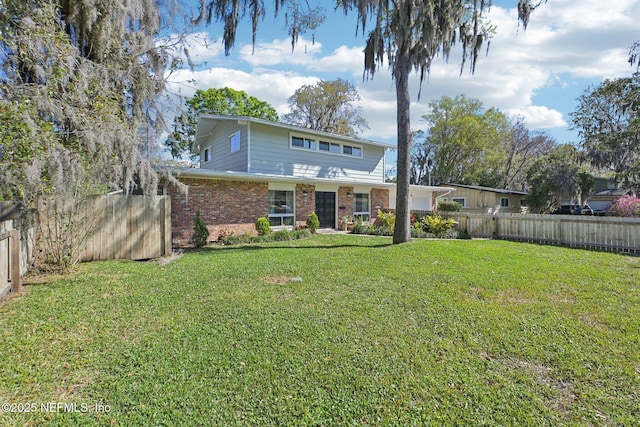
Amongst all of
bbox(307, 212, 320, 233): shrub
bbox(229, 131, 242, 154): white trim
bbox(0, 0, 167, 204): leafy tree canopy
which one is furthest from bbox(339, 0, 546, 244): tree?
bbox(0, 0, 167, 204): leafy tree canopy

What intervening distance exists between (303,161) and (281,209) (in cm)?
282

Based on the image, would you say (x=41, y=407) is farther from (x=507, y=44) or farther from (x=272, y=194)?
(x=507, y=44)

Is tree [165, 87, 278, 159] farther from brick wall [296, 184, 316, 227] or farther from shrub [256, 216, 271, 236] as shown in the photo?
shrub [256, 216, 271, 236]

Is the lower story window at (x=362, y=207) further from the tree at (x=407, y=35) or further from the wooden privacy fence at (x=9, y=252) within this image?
the wooden privacy fence at (x=9, y=252)

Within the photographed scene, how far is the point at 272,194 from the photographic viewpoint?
40.7ft

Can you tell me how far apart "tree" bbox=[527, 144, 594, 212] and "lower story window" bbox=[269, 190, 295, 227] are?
20.1m

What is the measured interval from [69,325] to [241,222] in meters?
8.02

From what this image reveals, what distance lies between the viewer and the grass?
2.24 metres

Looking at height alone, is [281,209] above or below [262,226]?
above

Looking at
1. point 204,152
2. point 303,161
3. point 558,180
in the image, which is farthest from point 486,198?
point 204,152

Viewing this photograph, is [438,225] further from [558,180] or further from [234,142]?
[558,180]

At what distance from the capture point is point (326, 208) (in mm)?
14336

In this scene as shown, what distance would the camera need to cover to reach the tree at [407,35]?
29.3ft

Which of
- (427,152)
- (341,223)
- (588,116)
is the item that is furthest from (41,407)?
(427,152)
